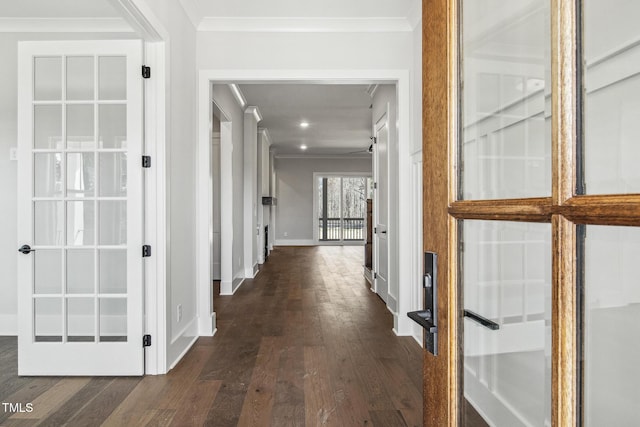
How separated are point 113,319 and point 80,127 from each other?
1.34 meters

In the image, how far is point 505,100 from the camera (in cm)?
70

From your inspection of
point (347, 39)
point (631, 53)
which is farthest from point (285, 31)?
point (631, 53)

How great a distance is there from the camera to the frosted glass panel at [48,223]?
8.79 ft

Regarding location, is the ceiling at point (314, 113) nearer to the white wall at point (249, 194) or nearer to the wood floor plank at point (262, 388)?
the white wall at point (249, 194)

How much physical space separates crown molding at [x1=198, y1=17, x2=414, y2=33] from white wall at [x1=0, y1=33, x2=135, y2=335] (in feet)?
5.65

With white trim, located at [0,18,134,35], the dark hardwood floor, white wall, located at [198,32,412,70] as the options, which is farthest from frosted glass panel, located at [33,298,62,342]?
white wall, located at [198,32,412,70]

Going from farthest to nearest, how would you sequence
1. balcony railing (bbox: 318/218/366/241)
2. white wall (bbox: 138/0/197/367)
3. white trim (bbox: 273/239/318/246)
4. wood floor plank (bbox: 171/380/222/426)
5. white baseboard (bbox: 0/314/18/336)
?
balcony railing (bbox: 318/218/366/241) → white trim (bbox: 273/239/318/246) → white baseboard (bbox: 0/314/18/336) → white wall (bbox: 138/0/197/367) → wood floor plank (bbox: 171/380/222/426)

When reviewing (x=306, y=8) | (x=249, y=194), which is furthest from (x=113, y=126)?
(x=249, y=194)

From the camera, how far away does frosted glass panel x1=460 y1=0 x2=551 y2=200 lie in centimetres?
59

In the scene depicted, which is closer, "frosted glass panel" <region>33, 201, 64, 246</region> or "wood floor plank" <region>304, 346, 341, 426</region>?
"wood floor plank" <region>304, 346, 341, 426</region>

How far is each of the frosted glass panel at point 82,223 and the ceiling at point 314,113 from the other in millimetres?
3287

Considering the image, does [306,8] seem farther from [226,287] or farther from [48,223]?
[226,287]

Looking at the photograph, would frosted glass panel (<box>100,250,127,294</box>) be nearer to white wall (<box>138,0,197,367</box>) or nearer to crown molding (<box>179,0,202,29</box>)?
white wall (<box>138,0,197,367</box>)

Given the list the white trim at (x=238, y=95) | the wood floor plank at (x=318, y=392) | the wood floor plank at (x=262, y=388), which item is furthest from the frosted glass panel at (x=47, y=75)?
the white trim at (x=238, y=95)
